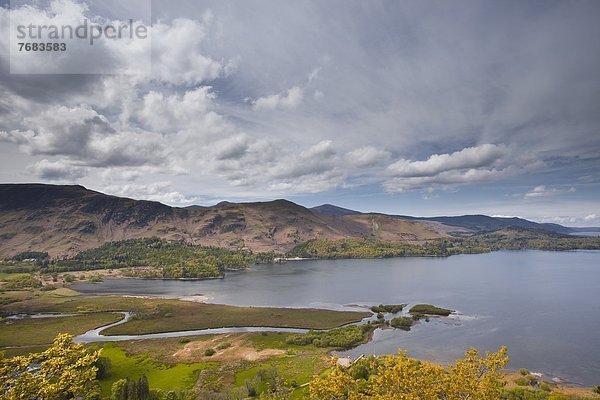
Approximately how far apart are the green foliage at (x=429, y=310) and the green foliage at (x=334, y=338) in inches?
1338

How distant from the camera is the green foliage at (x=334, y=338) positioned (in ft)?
320

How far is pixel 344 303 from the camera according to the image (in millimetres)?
155125

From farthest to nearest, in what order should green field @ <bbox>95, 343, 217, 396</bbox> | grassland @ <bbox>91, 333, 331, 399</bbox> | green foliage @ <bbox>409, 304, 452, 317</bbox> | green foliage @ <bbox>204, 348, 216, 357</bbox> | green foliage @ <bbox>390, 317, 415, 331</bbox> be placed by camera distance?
green foliage @ <bbox>409, 304, 452, 317</bbox> < green foliage @ <bbox>390, 317, 415, 331</bbox> < green foliage @ <bbox>204, 348, 216, 357</bbox> < green field @ <bbox>95, 343, 217, 396</bbox> < grassland @ <bbox>91, 333, 331, 399</bbox>

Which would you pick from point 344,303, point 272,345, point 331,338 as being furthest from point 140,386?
point 344,303

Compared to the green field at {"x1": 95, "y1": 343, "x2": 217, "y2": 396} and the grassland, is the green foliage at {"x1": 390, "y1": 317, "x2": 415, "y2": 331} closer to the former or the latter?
the grassland

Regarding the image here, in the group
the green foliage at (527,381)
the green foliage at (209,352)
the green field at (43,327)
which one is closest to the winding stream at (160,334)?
the green field at (43,327)

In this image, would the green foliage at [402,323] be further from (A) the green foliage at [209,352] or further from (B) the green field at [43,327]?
(B) the green field at [43,327]

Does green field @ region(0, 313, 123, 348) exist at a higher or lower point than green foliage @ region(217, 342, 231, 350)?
higher

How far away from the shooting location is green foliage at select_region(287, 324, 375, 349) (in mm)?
97500

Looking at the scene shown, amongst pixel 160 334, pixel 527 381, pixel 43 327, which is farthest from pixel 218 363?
pixel 43 327

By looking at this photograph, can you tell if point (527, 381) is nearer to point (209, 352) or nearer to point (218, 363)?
point (218, 363)

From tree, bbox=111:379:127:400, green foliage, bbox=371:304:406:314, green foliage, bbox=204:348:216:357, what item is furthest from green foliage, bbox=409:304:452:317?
tree, bbox=111:379:127:400

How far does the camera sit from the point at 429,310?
132m

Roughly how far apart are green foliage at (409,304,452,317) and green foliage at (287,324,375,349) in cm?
3399
